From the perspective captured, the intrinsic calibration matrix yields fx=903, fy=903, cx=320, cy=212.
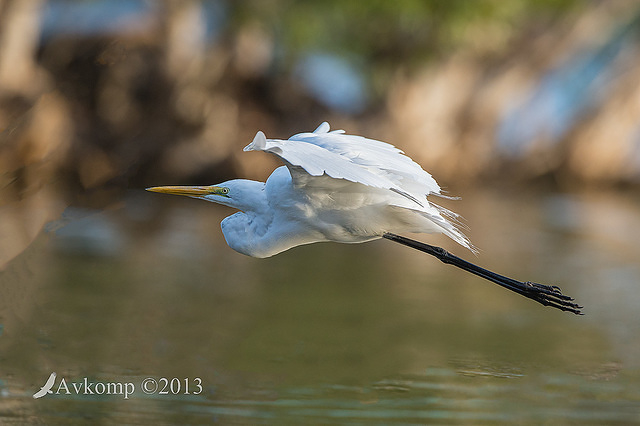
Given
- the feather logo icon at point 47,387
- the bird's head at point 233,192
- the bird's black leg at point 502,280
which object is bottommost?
the feather logo icon at point 47,387

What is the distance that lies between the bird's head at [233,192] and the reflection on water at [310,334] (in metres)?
0.70

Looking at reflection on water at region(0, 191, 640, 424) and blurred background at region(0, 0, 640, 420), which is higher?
blurred background at region(0, 0, 640, 420)

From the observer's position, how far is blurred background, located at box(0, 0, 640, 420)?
880 centimetres

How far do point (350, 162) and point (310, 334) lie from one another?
10.1 feet

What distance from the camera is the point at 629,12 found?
2083cm

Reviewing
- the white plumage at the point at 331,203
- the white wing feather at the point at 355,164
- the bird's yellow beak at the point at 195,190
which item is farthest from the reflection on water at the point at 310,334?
the white wing feather at the point at 355,164

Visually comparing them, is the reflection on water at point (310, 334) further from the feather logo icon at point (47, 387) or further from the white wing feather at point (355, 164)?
the white wing feather at point (355, 164)

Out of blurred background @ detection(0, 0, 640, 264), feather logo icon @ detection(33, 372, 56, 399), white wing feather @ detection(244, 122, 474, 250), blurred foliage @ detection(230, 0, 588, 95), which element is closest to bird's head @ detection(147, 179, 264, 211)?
white wing feather @ detection(244, 122, 474, 250)

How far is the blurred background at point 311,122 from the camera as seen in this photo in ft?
28.9

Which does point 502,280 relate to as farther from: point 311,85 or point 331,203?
point 311,85

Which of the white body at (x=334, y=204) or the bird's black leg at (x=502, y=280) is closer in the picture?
the white body at (x=334, y=204)

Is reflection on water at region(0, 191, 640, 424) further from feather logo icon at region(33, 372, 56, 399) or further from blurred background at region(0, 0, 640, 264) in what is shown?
blurred background at region(0, 0, 640, 264)

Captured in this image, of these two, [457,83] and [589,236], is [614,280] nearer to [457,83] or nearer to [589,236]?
[589,236]

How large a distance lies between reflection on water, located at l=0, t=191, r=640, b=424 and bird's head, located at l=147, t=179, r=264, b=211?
0.70 meters
